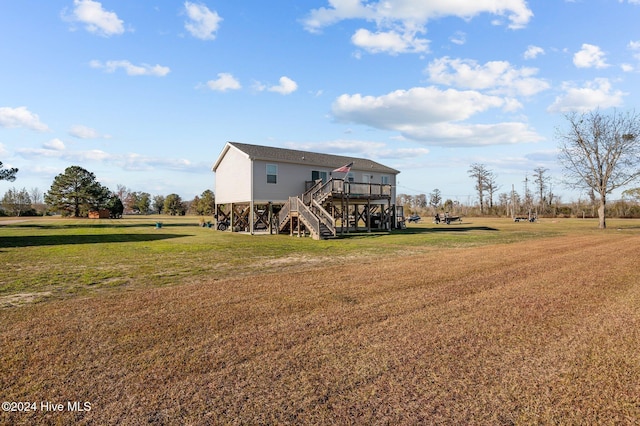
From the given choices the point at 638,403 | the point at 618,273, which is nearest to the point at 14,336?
the point at 638,403

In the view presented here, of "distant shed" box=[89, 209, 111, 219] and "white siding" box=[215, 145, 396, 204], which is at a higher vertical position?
"white siding" box=[215, 145, 396, 204]

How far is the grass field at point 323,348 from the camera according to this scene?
11.0 ft

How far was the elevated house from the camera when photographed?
25.3 metres

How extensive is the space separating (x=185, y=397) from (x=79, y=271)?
28.5ft

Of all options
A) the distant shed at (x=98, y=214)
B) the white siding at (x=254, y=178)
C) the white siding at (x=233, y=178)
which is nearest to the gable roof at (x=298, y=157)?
the white siding at (x=254, y=178)

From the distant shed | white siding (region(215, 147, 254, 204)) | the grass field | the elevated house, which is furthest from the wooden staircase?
the distant shed

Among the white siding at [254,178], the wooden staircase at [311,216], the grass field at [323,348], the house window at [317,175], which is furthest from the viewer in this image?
the house window at [317,175]

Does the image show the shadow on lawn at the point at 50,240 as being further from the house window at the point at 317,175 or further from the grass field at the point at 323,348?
the house window at the point at 317,175

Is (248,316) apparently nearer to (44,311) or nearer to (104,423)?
(104,423)

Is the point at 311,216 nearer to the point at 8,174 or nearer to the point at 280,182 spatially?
the point at 280,182

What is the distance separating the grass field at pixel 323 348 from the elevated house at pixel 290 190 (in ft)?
47.4

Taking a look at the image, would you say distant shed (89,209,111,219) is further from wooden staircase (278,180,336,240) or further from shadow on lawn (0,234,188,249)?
wooden staircase (278,180,336,240)

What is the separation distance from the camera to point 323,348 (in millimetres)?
4691

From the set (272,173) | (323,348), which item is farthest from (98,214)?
(323,348)
